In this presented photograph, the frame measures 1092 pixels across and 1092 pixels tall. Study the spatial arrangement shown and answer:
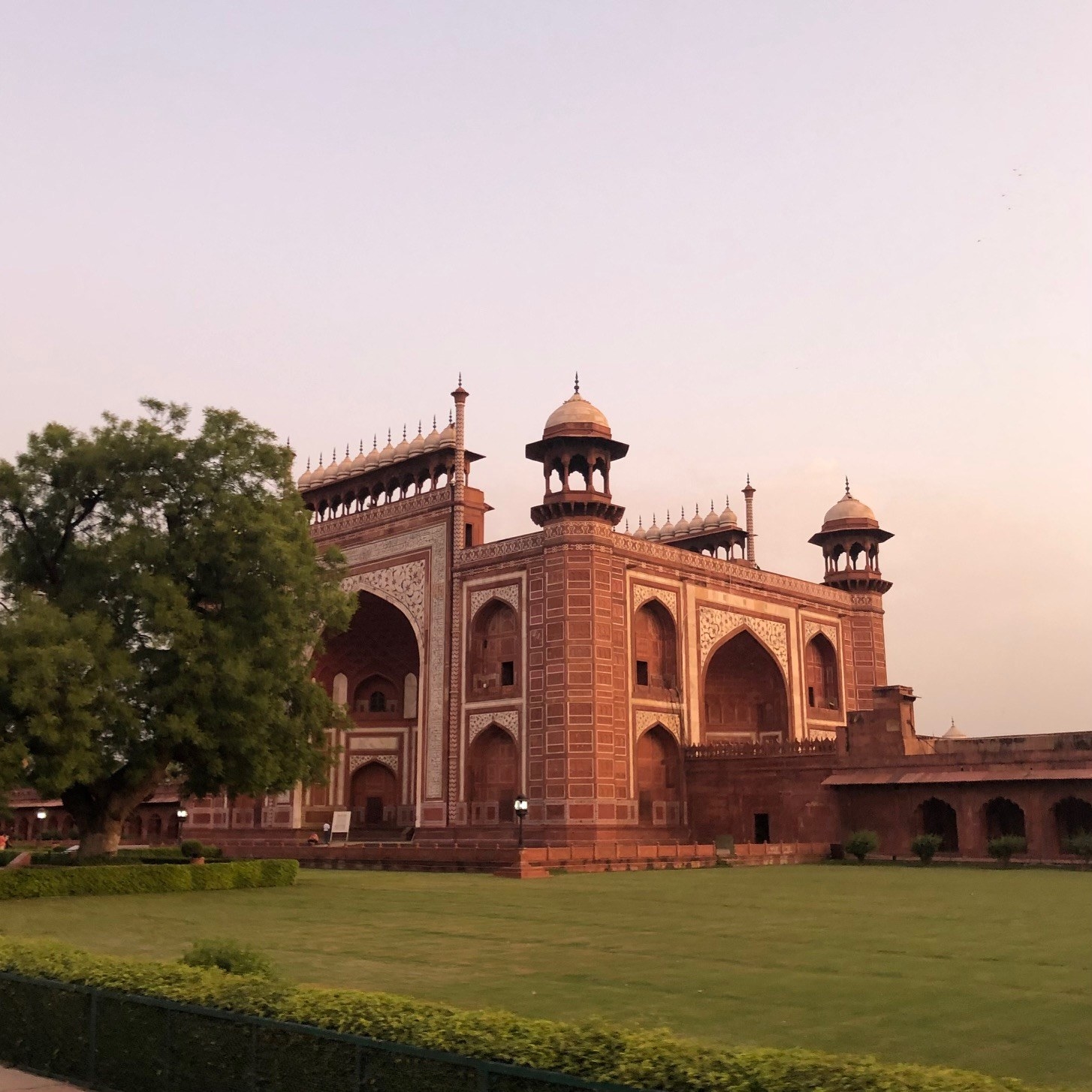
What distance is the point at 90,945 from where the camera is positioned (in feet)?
36.0

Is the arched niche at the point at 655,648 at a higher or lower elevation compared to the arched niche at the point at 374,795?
higher

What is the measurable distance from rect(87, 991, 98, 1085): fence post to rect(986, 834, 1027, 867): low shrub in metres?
21.5

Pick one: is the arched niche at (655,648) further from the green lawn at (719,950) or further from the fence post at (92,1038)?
the fence post at (92,1038)

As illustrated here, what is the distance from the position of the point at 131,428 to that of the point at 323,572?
14.1ft

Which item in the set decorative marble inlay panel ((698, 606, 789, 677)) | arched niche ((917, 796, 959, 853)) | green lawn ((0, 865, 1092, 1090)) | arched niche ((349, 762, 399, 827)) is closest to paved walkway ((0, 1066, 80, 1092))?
green lawn ((0, 865, 1092, 1090))

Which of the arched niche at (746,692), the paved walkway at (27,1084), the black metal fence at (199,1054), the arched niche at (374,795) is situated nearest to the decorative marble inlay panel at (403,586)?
the arched niche at (374,795)

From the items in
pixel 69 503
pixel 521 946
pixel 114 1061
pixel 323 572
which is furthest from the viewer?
pixel 323 572

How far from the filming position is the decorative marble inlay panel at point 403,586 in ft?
110

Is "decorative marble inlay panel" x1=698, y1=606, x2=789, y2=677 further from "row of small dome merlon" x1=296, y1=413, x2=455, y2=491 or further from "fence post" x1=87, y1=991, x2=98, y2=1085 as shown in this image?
"fence post" x1=87, y1=991, x2=98, y2=1085

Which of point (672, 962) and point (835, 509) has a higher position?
point (835, 509)

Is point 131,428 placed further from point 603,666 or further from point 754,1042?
point 754,1042

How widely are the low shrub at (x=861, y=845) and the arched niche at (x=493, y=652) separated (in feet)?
30.3

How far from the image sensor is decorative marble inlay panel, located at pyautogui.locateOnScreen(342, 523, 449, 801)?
31953 millimetres

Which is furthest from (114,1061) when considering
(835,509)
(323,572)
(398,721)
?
(835,509)
